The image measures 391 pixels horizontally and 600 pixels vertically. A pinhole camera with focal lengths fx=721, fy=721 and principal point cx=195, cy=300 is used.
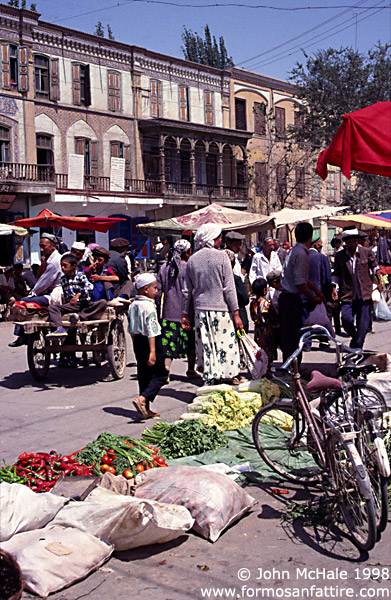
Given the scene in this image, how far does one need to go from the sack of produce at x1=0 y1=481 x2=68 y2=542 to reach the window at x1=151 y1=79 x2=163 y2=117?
3723 centimetres

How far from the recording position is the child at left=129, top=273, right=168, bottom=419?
7.51 m

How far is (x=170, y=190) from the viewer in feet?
131

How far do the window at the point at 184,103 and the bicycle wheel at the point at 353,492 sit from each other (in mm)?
39228

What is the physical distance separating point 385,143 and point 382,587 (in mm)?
3936

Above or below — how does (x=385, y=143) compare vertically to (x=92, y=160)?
below

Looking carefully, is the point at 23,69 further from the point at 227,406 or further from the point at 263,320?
the point at 227,406

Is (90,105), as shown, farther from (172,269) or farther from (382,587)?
(382,587)

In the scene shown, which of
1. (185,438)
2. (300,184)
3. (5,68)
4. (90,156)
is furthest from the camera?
(300,184)

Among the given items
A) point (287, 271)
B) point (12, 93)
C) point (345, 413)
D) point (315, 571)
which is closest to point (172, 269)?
point (287, 271)

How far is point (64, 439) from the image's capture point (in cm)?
692

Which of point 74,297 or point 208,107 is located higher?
point 208,107

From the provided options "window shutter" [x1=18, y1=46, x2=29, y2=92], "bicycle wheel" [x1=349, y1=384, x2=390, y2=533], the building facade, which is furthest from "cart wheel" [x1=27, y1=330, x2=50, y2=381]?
"window shutter" [x1=18, y1=46, x2=29, y2=92]

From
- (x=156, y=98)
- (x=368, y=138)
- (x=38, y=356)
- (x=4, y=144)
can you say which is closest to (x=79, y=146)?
(x=4, y=144)

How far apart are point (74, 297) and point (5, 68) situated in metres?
25.7
